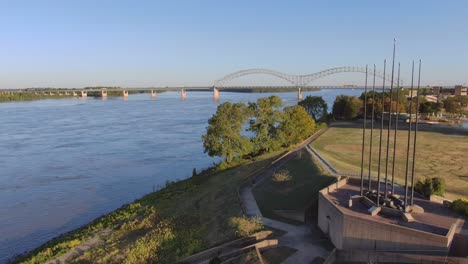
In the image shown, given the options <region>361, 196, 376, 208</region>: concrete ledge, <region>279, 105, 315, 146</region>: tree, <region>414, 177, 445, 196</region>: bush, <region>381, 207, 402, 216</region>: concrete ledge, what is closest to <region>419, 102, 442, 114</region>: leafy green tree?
<region>279, 105, 315, 146</region>: tree

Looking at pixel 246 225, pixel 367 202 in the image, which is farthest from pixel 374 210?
pixel 246 225

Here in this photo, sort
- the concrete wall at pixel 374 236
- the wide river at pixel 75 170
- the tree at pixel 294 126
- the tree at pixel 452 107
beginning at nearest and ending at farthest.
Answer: the concrete wall at pixel 374 236, the wide river at pixel 75 170, the tree at pixel 294 126, the tree at pixel 452 107

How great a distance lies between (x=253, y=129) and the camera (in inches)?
1877

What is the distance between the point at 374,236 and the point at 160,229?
530 inches

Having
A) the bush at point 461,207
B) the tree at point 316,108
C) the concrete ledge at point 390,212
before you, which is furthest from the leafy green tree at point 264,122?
the tree at point 316,108

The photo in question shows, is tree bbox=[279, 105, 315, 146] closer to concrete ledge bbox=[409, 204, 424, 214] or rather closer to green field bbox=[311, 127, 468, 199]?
green field bbox=[311, 127, 468, 199]

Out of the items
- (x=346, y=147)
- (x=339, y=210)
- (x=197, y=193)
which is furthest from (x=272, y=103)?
(x=339, y=210)

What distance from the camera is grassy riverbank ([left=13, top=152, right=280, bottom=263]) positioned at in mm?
22422

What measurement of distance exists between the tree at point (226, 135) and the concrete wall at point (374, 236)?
72.6ft

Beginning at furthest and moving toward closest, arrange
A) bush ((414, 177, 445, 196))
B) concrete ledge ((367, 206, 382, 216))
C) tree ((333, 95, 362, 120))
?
tree ((333, 95, 362, 120))
bush ((414, 177, 445, 196))
concrete ledge ((367, 206, 382, 216))

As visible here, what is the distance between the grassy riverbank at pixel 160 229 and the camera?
73.6ft

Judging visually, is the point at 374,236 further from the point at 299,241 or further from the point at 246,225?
the point at 246,225

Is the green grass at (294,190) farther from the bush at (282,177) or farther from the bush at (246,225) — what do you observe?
the bush at (246,225)

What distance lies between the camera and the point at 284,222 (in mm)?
22875
